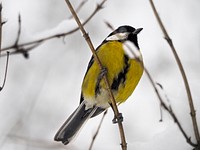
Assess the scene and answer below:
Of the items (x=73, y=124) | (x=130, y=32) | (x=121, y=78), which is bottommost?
(x=73, y=124)

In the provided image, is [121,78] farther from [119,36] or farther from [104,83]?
[119,36]

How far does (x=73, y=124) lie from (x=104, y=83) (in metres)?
0.35

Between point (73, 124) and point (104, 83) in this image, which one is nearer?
point (104, 83)

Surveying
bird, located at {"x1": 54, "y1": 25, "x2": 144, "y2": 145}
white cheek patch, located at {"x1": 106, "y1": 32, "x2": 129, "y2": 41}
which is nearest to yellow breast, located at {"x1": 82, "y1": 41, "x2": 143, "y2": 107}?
bird, located at {"x1": 54, "y1": 25, "x2": 144, "y2": 145}

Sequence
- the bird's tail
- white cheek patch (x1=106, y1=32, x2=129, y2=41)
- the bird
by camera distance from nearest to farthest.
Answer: the bird's tail < the bird < white cheek patch (x1=106, y1=32, x2=129, y2=41)

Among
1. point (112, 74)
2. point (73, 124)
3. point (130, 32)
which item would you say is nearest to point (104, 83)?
point (112, 74)

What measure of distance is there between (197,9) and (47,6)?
255 cm

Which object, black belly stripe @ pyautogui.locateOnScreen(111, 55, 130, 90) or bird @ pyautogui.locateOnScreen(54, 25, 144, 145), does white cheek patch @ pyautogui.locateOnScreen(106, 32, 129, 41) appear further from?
black belly stripe @ pyautogui.locateOnScreen(111, 55, 130, 90)

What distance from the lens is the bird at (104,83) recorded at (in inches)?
109

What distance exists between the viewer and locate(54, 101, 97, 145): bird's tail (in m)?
2.66

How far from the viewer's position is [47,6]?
8.04m

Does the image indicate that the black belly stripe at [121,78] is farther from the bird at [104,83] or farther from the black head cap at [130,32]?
the black head cap at [130,32]

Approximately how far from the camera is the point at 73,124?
2.96 metres

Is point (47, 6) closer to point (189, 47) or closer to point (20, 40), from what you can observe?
point (189, 47)
